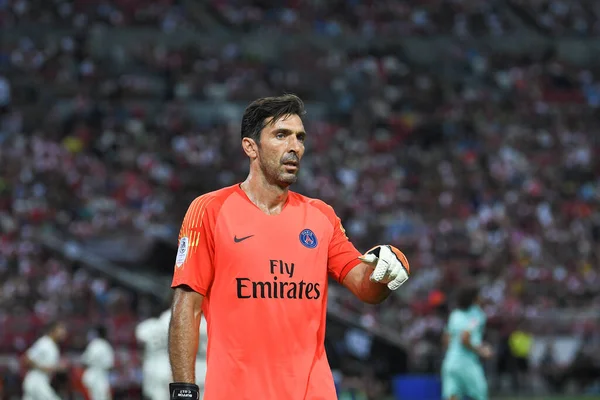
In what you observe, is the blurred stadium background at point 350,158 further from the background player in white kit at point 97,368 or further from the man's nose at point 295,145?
the man's nose at point 295,145

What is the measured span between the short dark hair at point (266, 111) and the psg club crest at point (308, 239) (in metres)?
0.48

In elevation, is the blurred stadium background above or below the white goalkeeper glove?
above

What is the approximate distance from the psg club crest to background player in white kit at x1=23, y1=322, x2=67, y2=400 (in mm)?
10066

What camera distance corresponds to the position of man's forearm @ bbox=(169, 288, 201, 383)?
4.78 m

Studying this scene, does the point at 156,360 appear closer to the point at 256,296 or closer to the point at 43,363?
the point at 43,363

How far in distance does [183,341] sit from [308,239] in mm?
754

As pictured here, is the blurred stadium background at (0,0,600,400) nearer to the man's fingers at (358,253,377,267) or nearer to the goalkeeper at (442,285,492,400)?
the goalkeeper at (442,285,492,400)

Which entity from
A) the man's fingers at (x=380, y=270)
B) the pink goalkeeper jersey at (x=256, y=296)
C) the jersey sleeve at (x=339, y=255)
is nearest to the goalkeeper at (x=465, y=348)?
the jersey sleeve at (x=339, y=255)

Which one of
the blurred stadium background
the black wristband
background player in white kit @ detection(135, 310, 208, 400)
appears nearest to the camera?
the black wristband

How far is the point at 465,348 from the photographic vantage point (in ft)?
44.1

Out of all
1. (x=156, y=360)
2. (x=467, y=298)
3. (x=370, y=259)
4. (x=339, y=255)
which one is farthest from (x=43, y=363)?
(x=370, y=259)

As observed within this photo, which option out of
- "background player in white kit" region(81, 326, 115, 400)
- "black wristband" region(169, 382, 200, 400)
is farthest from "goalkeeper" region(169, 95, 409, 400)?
"background player in white kit" region(81, 326, 115, 400)

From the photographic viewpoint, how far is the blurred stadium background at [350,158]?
20.8 metres

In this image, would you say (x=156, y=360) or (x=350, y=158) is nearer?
(x=156, y=360)
